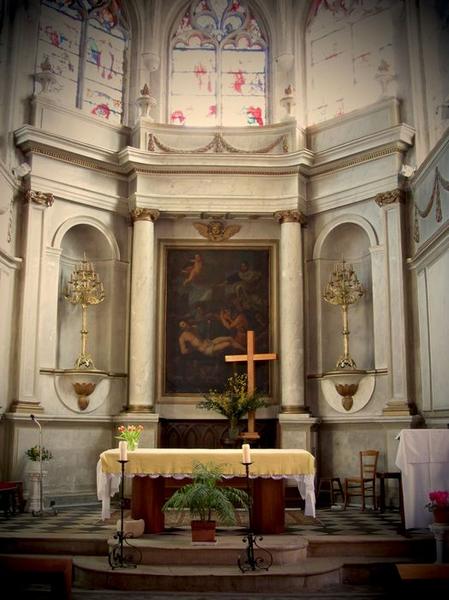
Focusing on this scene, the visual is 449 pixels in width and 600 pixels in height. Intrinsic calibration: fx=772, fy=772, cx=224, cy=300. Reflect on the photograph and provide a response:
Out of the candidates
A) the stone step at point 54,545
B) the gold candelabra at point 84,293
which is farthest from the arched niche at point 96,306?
the stone step at point 54,545

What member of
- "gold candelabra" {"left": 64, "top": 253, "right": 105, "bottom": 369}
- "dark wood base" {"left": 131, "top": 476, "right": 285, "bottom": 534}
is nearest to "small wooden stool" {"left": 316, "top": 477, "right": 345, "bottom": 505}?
"dark wood base" {"left": 131, "top": 476, "right": 285, "bottom": 534}

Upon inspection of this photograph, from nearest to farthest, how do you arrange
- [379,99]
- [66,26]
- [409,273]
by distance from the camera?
[409,273]
[379,99]
[66,26]

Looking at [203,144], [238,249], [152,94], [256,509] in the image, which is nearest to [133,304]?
[238,249]

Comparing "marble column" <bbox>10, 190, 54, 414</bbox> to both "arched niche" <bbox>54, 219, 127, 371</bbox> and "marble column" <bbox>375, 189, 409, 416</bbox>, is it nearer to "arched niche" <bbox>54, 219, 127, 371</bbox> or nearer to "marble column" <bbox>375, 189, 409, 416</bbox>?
"arched niche" <bbox>54, 219, 127, 371</bbox>

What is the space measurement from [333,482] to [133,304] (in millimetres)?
4778

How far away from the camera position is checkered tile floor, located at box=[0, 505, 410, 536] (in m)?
9.56

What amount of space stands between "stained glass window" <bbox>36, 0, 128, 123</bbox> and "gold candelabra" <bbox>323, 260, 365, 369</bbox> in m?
5.44

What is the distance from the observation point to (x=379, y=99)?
46.5 ft

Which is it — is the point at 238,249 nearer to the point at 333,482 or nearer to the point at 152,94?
the point at 152,94

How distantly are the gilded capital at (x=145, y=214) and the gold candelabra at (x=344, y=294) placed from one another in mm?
3507

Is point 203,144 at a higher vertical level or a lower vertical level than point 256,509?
higher

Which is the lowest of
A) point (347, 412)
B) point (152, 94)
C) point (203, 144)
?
point (347, 412)

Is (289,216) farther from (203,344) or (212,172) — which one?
(203,344)

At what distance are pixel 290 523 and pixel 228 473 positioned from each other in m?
1.69
